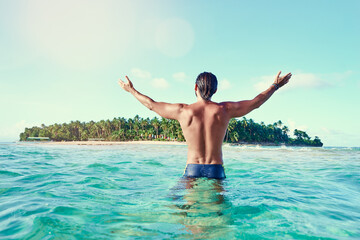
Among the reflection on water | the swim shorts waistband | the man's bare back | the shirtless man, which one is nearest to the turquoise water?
the reflection on water

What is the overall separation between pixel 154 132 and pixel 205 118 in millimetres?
92815

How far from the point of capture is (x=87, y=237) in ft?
7.09

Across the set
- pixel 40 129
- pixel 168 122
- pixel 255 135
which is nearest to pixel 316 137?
pixel 255 135

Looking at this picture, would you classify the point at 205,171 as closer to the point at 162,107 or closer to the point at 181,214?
the point at 181,214

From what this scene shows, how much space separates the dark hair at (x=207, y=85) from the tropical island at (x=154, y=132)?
256 ft

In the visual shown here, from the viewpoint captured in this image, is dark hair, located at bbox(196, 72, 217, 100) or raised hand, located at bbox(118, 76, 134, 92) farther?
raised hand, located at bbox(118, 76, 134, 92)

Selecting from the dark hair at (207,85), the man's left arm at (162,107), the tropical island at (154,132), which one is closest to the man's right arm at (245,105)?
the dark hair at (207,85)

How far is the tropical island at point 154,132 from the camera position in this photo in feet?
298

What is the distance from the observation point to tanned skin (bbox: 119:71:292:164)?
3555mm

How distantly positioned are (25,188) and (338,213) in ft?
18.1

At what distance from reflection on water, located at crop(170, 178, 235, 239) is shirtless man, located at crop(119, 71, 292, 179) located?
0.59ft

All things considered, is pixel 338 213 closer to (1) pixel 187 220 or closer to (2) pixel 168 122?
(1) pixel 187 220

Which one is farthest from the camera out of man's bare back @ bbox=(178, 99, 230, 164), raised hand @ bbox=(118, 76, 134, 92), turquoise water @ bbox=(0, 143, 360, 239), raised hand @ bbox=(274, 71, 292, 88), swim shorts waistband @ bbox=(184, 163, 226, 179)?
raised hand @ bbox=(118, 76, 134, 92)

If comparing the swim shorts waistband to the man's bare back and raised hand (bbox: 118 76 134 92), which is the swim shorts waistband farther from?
raised hand (bbox: 118 76 134 92)
